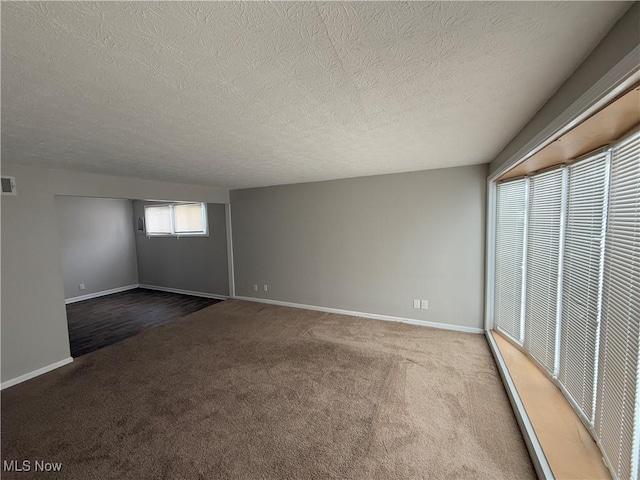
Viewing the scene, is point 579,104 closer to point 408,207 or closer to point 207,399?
point 408,207

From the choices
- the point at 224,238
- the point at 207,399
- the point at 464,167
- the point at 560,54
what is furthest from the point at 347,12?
the point at 224,238

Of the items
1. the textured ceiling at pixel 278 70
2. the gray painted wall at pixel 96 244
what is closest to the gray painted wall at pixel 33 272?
the textured ceiling at pixel 278 70

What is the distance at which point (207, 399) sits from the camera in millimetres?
2340

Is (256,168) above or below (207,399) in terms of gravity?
above

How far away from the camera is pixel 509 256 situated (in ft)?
9.86

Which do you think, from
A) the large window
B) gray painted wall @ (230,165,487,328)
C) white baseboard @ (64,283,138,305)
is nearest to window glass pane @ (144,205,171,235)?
white baseboard @ (64,283,138,305)

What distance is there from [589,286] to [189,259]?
6.46m

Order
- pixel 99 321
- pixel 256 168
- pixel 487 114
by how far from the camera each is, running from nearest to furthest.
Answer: pixel 487 114, pixel 256 168, pixel 99 321

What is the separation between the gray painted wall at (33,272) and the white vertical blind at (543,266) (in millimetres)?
4984

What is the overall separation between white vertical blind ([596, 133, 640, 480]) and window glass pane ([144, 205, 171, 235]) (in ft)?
23.3

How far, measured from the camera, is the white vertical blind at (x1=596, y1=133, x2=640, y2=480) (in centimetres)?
126

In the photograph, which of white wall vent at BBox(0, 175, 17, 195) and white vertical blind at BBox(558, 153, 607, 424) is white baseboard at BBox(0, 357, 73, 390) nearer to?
white wall vent at BBox(0, 175, 17, 195)

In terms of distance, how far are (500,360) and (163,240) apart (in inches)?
269

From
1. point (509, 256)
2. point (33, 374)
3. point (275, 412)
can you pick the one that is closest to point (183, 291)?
point (33, 374)
